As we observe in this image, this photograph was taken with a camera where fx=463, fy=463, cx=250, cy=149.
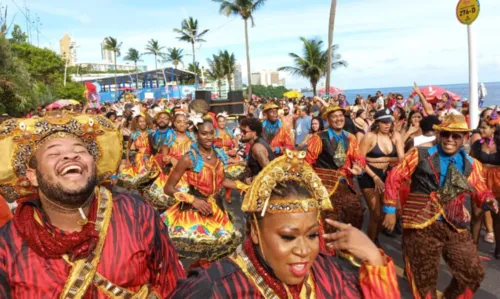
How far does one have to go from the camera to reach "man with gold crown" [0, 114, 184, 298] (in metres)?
2.40

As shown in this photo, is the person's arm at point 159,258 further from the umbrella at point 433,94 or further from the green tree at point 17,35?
the green tree at point 17,35

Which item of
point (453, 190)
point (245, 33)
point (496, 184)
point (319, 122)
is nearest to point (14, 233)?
point (453, 190)

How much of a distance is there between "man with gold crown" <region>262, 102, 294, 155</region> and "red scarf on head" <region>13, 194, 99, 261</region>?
7.73 m

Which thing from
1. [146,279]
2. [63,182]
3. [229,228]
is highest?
[63,182]

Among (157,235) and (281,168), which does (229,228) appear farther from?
(281,168)

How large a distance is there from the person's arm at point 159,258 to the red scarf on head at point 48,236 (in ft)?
1.01

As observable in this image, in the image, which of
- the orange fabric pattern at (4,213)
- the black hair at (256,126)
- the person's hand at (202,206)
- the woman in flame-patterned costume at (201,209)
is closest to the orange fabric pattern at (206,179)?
the woman in flame-patterned costume at (201,209)

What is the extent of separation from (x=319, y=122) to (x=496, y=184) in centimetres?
428

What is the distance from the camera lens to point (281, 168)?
223cm

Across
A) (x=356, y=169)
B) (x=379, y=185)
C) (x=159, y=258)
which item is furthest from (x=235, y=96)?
(x=159, y=258)

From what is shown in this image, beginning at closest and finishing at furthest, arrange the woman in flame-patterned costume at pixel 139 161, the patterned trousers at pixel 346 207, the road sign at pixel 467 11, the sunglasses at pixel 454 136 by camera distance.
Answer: the sunglasses at pixel 454 136 < the patterned trousers at pixel 346 207 < the road sign at pixel 467 11 < the woman in flame-patterned costume at pixel 139 161

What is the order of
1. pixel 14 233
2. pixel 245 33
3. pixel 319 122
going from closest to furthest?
pixel 14 233 < pixel 319 122 < pixel 245 33

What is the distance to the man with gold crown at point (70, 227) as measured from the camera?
240cm

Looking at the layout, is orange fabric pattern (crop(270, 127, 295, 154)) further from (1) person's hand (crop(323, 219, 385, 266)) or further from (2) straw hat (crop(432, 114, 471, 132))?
(1) person's hand (crop(323, 219, 385, 266))
